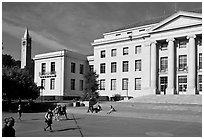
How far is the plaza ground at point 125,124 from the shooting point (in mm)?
14065

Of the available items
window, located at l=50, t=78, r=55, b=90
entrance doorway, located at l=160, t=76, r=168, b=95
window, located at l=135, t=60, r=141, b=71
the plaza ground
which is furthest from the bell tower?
the plaza ground

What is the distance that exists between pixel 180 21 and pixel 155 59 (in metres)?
7.67

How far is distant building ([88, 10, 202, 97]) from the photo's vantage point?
42.5 metres

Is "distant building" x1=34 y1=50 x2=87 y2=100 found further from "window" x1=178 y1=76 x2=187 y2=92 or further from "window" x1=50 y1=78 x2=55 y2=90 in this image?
"window" x1=178 y1=76 x2=187 y2=92

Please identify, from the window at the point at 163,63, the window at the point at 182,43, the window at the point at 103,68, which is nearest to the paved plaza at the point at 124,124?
the window at the point at 163,63

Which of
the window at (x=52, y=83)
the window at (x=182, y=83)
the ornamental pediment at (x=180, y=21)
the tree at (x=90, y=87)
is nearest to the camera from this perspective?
the ornamental pediment at (x=180, y=21)

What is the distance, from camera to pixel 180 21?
43531mm

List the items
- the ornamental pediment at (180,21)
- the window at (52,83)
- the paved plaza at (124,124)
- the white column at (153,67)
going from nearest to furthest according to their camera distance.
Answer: the paved plaza at (124,124) → the ornamental pediment at (180,21) → the white column at (153,67) → the window at (52,83)

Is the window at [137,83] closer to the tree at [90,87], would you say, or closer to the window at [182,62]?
the window at [182,62]

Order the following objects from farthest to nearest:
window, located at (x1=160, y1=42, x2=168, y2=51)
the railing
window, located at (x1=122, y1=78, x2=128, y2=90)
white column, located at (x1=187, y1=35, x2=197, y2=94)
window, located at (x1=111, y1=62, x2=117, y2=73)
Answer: the railing → window, located at (x1=111, y1=62, x2=117, y2=73) → window, located at (x1=122, y1=78, x2=128, y2=90) → window, located at (x1=160, y1=42, x2=168, y2=51) → white column, located at (x1=187, y1=35, x2=197, y2=94)

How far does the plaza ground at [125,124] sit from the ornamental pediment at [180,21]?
18.2m

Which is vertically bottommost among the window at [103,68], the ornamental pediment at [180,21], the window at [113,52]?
the window at [103,68]

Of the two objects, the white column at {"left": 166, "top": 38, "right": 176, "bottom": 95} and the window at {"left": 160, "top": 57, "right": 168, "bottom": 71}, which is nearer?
the white column at {"left": 166, "top": 38, "right": 176, "bottom": 95}

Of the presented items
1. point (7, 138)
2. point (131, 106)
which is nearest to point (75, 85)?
point (131, 106)
